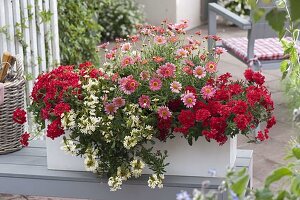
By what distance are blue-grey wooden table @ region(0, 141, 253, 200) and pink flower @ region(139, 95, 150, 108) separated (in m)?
0.29

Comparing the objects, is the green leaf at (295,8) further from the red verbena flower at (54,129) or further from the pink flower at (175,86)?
the red verbena flower at (54,129)

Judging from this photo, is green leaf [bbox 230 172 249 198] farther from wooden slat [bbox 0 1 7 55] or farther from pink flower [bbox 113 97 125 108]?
wooden slat [bbox 0 1 7 55]

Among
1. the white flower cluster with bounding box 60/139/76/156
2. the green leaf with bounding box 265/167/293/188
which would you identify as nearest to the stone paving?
the white flower cluster with bounding box 60/139/76/156

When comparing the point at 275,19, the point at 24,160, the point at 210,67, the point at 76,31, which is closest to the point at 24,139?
the point at 24,160

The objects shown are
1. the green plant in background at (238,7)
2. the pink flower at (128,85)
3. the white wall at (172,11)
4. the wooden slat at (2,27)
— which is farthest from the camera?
the green plant in background at (238,7)

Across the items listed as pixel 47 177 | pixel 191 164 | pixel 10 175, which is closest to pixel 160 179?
pixel 191 164

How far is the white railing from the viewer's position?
3.76m

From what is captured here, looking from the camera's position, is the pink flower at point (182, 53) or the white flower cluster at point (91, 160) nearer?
the white flower cluster at point (91, 160)

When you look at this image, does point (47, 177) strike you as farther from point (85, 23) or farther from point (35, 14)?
point (85, 23)

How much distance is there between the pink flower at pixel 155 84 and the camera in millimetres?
2264

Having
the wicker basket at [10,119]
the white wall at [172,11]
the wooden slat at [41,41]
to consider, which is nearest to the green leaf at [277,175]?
the wicker basket at [10,119]

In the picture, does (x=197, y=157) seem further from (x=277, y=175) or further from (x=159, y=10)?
(x=159, y=10)

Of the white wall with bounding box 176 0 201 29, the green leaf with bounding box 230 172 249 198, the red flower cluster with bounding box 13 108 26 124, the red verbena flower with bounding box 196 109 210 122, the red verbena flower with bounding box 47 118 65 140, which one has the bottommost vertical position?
the white wall with bounding box 176 0 201 29

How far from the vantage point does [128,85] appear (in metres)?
2.27
